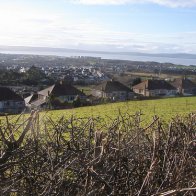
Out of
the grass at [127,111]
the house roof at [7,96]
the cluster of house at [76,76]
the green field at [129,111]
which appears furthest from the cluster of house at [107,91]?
the cluster of house at [76,76]

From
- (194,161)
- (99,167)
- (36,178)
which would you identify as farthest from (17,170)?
(194,161)

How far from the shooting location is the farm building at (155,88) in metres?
70.9

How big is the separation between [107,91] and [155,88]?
30.0ft

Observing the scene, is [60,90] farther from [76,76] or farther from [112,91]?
[76,76]

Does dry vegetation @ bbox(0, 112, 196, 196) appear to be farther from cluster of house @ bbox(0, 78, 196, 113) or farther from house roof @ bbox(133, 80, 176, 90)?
house roof @ bbox(133, 80, 176, 90)

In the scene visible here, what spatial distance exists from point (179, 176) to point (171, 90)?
71.0 meters

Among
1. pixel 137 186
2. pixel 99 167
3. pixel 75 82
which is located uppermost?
pixel 99 167

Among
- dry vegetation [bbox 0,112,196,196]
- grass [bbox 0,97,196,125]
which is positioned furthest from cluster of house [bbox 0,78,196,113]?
dry vegetation [bbox 0,112,196,196]

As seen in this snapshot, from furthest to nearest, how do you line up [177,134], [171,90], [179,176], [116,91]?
[171,90], [116,91], [177,134], [179,176]

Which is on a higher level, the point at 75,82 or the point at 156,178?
the point at 156,178

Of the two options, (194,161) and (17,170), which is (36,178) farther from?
(194,161)

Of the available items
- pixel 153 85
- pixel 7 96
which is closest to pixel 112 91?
pixel 153 85

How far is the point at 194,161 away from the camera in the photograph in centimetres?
386

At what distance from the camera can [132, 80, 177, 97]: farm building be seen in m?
70.9
